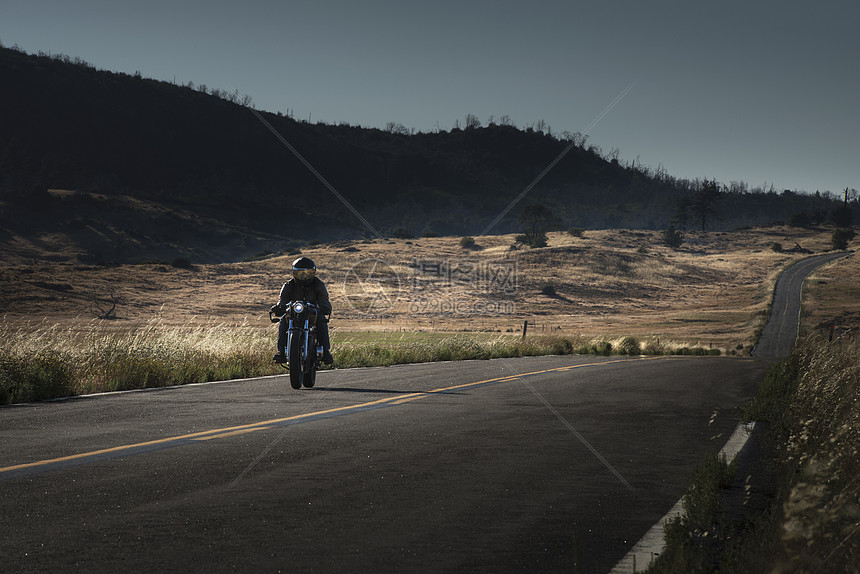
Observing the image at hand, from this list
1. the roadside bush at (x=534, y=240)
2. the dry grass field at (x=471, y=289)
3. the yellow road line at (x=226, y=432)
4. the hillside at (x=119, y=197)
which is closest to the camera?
the yellow road line at (x=226, y=432)

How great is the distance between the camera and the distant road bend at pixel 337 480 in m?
4.97

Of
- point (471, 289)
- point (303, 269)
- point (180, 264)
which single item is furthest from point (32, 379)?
point (180, 264)

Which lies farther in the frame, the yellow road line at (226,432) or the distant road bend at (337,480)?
the yellow road line at (226,432)

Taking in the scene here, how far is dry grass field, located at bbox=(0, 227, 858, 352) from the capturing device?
7119 centimetres

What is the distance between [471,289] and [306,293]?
83.5 m

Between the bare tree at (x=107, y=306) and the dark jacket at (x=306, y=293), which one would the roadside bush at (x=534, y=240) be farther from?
the dark jacket at (x=306, y=293)

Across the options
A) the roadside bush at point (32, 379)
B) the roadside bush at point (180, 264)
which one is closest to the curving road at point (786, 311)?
the roadside bush at point (32, 379)

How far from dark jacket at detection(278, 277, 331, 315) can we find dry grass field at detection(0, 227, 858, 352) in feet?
131

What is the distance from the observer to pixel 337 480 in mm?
6945

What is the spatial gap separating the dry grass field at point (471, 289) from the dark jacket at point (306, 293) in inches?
1577

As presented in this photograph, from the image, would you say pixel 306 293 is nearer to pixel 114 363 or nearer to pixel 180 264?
pixel 114 363

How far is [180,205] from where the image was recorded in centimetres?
16088

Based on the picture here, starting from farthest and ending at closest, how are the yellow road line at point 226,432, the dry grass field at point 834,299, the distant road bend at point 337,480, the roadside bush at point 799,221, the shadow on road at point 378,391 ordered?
1. the roadside bush at point 799,221
2. the dry grass field at point 834,299
3. the shadow on road at point 378,391
4. the yellow road line at point 226,432
5. the distant road bend at point 337,480

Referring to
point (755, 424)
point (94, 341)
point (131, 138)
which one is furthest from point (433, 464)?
point (131, 138)
